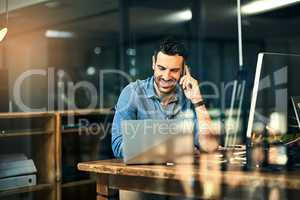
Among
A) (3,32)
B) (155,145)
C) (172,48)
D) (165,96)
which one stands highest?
(3,32)

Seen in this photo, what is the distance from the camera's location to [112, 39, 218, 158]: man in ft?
9.16

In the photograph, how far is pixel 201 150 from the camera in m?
2.48

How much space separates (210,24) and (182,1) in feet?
0.82

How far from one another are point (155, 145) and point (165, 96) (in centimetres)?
78

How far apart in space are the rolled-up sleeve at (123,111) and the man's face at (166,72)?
183 mm

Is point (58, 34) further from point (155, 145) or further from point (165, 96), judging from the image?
point (155, 145)

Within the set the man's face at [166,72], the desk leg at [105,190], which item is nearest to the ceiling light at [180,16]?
the man's face at [166,72]

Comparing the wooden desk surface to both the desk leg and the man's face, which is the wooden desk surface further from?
the man's face

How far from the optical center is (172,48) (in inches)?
117

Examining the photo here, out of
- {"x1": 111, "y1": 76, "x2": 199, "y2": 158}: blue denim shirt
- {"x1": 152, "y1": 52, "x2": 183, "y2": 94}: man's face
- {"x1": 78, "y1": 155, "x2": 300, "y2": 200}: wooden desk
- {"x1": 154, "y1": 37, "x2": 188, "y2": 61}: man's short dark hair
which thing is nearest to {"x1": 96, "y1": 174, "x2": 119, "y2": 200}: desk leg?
{"x1": 78, "y1": 155, "x2": 300, "y2": 200}: wooden desk

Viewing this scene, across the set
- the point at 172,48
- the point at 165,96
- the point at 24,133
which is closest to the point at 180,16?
the point at 172,48

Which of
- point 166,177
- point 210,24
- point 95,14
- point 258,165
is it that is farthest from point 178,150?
point 95,14

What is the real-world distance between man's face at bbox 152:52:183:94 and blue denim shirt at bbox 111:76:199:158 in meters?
0.04

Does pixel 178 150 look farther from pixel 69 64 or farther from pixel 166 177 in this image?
pixel 69 64
